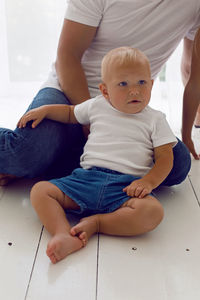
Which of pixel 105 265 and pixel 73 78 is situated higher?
pixel 73 78

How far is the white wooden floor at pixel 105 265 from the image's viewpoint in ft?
2.64

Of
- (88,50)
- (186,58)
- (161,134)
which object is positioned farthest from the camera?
(186,58)

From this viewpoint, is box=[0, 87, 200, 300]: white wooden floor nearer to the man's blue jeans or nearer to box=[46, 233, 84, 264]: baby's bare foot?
box=[46, 233, 84, 264]: baby's bare foot

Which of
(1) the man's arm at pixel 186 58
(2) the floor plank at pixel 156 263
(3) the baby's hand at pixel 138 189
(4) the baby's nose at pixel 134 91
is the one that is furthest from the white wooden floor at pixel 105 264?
(1) the man's arm at pixel 186 58

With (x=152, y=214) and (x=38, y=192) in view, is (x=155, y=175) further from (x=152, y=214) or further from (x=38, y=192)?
(x=38, y=192)

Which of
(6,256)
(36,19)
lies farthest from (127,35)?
(36,19)

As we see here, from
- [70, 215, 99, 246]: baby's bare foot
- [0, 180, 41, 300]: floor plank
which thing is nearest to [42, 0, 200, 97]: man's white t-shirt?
[0, 180, 41, 300]: floor plank

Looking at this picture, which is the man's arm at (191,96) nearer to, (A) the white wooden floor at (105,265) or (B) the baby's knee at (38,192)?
(A) the white wooden floor at (105,265)

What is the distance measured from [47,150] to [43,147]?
0.02 m

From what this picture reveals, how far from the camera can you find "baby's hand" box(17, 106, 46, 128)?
113 centimetres

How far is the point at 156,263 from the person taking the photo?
0.90m

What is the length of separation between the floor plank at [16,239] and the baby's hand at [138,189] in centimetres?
24

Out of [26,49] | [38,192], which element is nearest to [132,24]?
Answer: [38,192]

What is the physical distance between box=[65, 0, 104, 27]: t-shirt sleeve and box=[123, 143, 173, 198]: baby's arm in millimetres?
454
